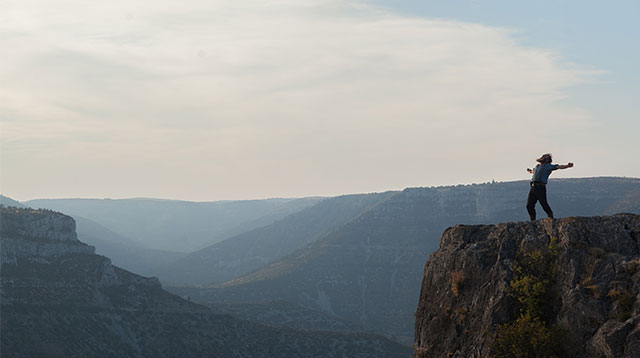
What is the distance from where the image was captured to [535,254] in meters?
20.2

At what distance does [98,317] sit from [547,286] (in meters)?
117

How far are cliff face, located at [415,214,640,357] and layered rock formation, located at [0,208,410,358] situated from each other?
93740mm

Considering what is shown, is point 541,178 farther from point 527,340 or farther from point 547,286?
point 527,340

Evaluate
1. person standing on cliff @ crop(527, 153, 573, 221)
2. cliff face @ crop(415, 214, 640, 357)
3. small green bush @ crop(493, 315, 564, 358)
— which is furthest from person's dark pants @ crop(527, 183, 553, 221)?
small green bush @ crop(493, 315, 564, 358)

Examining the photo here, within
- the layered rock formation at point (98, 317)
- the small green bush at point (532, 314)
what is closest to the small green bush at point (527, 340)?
the small green bush at point (532, 314)

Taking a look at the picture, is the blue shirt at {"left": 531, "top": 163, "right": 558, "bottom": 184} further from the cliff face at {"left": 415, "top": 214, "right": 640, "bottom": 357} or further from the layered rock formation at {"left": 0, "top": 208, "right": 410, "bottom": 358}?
the layered rock formation at {"left": 0, "top": 208, "right": 410, "bottom": 358}

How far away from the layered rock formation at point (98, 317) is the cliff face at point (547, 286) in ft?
308

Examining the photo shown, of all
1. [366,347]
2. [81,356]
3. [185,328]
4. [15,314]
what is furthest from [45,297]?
[366,347]

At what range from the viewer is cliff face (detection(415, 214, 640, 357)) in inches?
699

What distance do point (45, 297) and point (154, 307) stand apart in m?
23.6

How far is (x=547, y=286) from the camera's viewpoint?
768 inches

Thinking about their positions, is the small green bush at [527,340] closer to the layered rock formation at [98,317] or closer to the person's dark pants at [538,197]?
the person's dark pants at [538,197]

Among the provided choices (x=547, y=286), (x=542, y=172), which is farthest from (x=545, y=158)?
(x=547, y=286)

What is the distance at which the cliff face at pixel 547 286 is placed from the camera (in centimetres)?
1777
